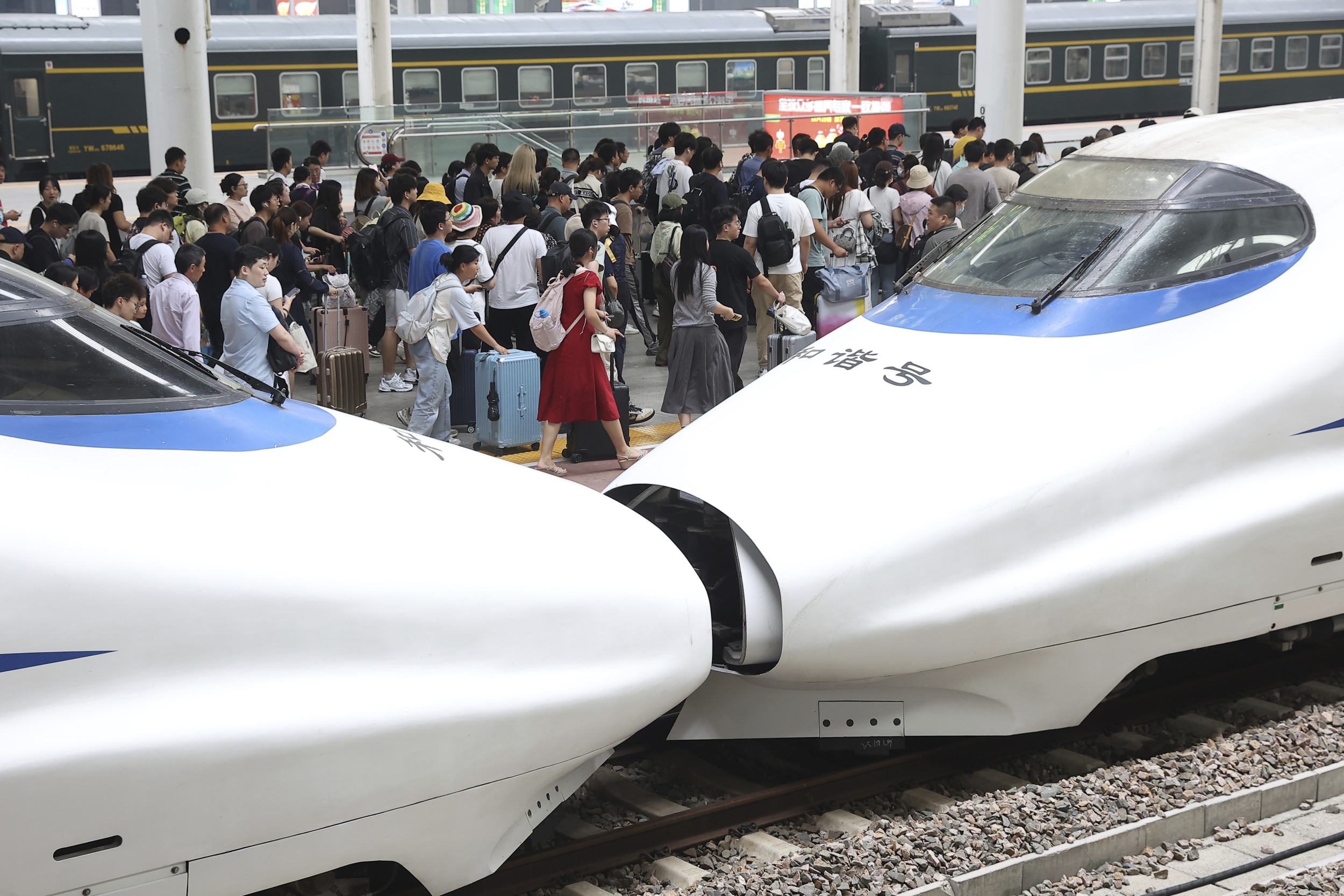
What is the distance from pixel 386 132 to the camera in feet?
62.4

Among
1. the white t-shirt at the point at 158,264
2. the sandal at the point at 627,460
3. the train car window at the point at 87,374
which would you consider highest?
the white t-shirt at the point at 158,264

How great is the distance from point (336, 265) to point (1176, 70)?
24909 mm

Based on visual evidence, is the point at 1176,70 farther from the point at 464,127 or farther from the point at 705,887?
the point at 705,887

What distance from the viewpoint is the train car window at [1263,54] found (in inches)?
1334

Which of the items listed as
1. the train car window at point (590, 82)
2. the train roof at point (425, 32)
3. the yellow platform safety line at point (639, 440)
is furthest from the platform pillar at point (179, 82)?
the train car window at point (590, 82)

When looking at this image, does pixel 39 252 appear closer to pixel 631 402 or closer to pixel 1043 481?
pixel 631 402

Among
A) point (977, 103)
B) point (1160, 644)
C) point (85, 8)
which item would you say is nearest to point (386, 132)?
point (977, 103)

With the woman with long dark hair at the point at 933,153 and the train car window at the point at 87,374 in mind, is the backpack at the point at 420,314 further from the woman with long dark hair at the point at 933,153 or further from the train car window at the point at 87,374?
the woman with long dark hair at the point at 933,153

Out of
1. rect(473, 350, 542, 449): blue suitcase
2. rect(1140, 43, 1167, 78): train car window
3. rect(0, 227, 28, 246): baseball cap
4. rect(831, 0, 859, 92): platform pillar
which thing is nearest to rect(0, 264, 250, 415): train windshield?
rect(473, 350, 542, 449): blue suitcase

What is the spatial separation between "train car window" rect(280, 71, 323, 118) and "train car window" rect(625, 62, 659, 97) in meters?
5.95

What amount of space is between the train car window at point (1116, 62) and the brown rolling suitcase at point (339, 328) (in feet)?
79.6

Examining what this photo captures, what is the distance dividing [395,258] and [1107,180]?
273 inches

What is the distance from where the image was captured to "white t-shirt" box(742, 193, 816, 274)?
11.7m

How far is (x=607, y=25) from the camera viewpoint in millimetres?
28875
